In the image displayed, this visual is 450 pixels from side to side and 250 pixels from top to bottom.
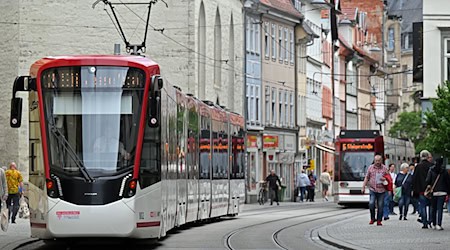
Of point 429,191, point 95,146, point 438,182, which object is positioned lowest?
point 429,191

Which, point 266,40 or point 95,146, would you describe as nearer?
point 95,146

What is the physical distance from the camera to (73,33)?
5928 centimetres

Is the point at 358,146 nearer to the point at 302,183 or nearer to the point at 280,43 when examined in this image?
the point at 302,183

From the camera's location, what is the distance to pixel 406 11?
506ft

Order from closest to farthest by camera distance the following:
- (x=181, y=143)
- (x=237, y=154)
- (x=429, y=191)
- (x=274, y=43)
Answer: (x=181, y=143)
(x=429, y=191)
(x=237, y=154)
(x=274, y=43)

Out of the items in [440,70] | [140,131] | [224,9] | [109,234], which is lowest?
[109,234]

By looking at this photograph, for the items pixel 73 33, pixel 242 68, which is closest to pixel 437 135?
pixel 73 33

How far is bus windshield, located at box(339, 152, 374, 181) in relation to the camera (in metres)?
52.0

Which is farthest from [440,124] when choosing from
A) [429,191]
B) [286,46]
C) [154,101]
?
[286,46]

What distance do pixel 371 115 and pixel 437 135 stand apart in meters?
77.5

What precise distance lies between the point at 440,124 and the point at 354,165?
12.6 meters

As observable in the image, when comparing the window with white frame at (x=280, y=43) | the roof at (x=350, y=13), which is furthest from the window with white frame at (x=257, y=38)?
the roof at (x=350, y=13)

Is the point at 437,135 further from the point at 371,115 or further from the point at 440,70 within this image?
the point at 371,115

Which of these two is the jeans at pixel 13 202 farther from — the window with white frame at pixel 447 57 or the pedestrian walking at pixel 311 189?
the pedestrian walking at pixel 311 189
